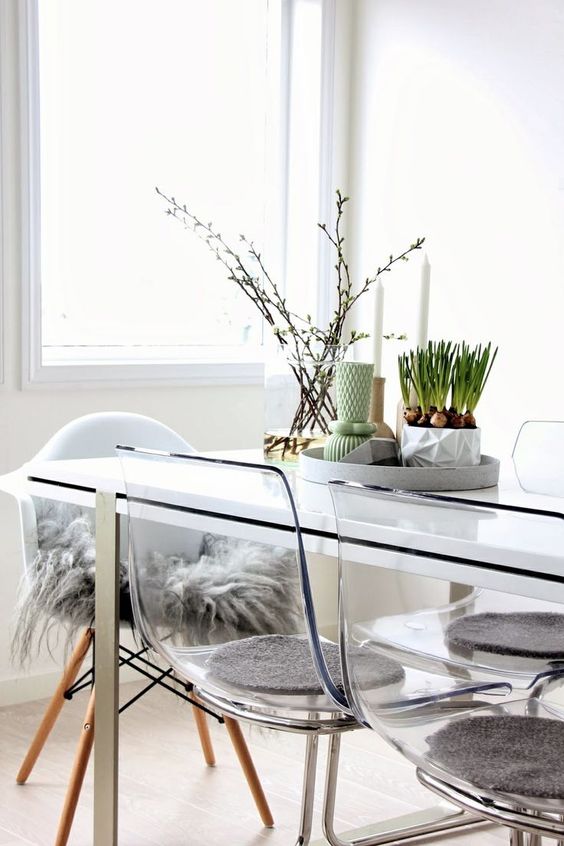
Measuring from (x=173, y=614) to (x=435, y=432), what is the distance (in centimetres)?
50

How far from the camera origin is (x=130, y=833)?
2.44m

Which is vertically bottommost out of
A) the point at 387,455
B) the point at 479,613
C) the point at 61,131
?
the point at 479,613

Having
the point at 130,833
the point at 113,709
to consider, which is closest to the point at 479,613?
the point at 113,709

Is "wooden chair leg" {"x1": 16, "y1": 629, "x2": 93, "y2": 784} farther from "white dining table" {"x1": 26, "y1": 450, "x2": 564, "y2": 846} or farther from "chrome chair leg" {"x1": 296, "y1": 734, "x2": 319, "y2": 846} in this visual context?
"chrome chair leg" {"x1": 296, "y1": 734, "x2": 319, "y2": 846}

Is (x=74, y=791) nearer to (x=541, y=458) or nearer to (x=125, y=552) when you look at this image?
(x=125, y=552)

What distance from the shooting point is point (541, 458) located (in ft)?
6.73

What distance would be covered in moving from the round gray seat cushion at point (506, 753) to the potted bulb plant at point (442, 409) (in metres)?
0.50

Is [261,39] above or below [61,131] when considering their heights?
above

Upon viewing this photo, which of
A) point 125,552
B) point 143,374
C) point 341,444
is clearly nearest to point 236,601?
point 341,444

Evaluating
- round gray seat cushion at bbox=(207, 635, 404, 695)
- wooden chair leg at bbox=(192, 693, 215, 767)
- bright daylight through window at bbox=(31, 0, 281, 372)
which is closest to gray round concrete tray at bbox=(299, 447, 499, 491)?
round gray seat cushion at bbox=(207, 635, 404, 695)

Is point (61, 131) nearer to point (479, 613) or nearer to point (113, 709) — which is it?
point (113, 709)

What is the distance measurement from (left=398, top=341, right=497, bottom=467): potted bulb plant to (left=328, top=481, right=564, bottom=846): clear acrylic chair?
45cm

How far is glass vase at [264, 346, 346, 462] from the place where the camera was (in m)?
2.05

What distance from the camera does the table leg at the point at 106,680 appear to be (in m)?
1.96
